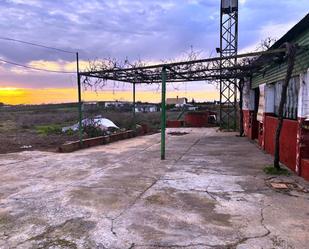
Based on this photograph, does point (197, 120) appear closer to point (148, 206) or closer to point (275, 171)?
point (275, 171)

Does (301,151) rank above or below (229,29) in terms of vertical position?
below

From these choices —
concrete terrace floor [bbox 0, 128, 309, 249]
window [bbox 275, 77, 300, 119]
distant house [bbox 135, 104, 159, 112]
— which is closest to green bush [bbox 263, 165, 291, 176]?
concrete terrace floor [bbox 0, 128, 309, 249]

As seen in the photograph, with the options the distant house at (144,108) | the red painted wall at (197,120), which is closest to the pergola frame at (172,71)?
the red painted wall at (197,120)

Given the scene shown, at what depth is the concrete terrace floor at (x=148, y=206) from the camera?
4.29 metres

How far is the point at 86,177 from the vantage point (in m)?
7.96

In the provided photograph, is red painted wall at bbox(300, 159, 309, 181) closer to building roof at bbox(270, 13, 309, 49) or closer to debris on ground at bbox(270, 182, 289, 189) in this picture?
debris on ground at bbox(270, 182, 289, 189)

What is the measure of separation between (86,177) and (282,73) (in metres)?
6.40

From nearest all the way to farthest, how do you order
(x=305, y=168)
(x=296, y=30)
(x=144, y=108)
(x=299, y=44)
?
1. (x=305, y=168)
2. (x=296, y=30)
3. (x=299, y=44)
4. (x=144, y=108)

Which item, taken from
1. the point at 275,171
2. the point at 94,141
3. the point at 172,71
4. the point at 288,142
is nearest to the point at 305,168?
the point at 275,171

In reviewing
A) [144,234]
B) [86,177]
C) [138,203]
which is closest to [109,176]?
[86,177]

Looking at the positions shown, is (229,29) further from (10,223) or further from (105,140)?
(10,223)

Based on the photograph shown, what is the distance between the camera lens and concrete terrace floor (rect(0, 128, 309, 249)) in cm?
429

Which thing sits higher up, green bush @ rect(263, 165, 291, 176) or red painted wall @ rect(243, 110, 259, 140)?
red painted wall @ rect(243, 110, 259, 140)

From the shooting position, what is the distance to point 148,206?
222 inches
